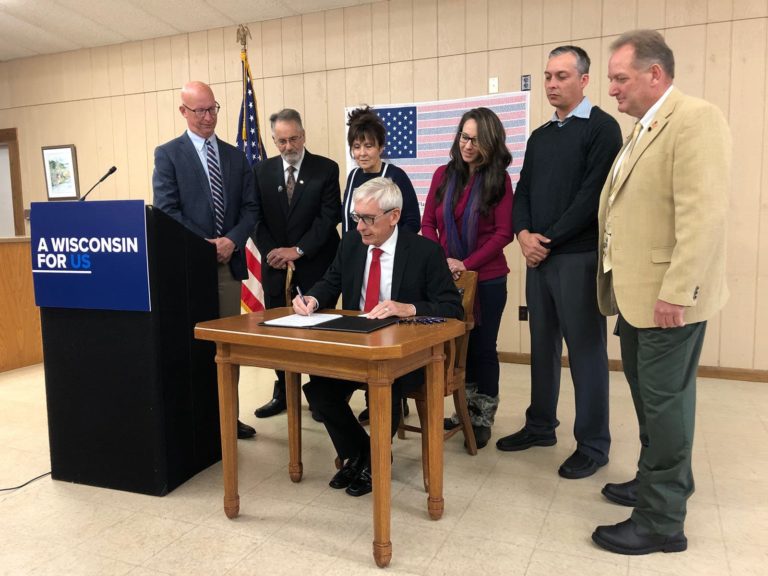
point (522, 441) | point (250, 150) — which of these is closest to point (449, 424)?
point (522, 441)

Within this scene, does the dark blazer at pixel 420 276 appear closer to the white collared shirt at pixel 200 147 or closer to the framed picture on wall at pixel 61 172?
the white collared shirt at pixel 200 147

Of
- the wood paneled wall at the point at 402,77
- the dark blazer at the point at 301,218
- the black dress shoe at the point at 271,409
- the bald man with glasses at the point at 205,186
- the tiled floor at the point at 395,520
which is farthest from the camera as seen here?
the wood paneled wall at the point at 402,77

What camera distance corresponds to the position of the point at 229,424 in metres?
2.07

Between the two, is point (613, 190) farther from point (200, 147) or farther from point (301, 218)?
point (200, 147)

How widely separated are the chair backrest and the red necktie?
1.28 feet

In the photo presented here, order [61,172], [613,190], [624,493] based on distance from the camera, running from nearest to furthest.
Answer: [613,190] < [624,493] < [61,172]

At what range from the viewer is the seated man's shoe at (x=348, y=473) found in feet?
7.71

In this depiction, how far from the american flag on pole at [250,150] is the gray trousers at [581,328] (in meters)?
2.56

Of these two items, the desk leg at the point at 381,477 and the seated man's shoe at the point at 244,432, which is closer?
the desk leg at the point at 381,477

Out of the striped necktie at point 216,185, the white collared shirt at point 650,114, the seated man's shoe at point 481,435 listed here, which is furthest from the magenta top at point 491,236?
the striped necktie at point 216,185

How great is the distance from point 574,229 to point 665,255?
58 cm

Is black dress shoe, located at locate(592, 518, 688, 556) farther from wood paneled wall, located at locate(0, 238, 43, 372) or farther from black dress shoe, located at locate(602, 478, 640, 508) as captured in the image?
wood paneled wall, located at locate(0, 238, 43, 372)

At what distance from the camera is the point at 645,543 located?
1849 mm

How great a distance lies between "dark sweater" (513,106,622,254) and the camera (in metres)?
2.35
